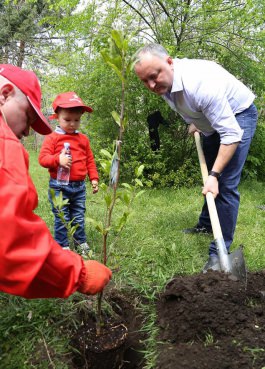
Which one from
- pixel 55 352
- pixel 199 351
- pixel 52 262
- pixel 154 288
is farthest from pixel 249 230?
pixel 52 262

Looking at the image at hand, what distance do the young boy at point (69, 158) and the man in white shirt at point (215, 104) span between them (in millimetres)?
753

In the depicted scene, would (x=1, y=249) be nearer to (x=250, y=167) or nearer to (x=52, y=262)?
(x=52, y=262)

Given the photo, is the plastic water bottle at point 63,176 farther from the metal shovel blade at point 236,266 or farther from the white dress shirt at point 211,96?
the metal shovel blade at point 236,266

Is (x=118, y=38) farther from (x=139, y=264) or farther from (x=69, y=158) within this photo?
(x=139, y=264)

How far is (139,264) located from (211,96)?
1.50 m

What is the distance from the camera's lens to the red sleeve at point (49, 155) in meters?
3.34

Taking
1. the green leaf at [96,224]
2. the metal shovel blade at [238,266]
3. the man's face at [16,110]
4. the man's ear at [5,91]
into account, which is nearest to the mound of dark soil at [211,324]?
the metal shovel blade at [238,266]

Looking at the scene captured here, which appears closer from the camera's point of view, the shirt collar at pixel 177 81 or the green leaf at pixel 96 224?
the green leaf at pixel 96 224

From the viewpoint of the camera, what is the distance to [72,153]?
3.50m

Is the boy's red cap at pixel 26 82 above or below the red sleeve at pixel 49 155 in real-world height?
above

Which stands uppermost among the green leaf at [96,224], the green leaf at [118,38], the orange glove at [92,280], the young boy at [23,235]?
the green leaf at [118,38]

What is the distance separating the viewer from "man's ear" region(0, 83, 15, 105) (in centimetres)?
161

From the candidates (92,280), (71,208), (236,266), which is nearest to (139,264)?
(236,266)

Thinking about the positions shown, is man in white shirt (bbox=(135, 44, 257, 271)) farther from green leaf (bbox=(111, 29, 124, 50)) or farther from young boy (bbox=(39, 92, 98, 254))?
green leaf (bbox=(111, 29, 124, 50))
